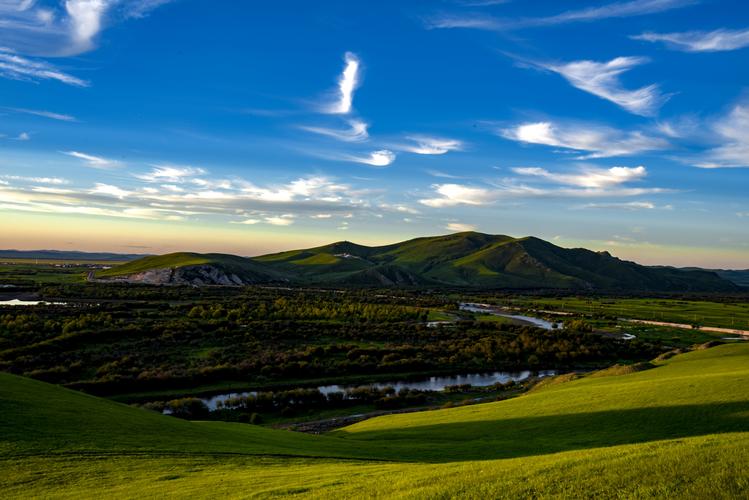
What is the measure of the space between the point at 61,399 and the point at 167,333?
58665 millimetres

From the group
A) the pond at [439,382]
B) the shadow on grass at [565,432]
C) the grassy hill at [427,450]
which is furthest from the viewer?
the pond at [439,382]

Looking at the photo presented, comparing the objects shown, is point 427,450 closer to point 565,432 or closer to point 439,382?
point 565,432

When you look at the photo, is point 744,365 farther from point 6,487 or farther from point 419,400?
point 6,487

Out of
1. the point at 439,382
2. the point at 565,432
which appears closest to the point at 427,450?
the point at 565,432

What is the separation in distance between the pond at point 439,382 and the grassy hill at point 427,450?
2203 centimetres

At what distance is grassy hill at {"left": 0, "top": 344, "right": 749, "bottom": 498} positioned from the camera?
11672 millimetres

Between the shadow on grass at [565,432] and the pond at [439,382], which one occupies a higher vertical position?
the shadow on grass at [565,432]

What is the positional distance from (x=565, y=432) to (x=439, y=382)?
1534 inches

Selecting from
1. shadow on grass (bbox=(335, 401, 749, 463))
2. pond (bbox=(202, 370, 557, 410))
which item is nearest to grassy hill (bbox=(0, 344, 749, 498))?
shadow on grass (bbox=(335, 401, 749, 463))

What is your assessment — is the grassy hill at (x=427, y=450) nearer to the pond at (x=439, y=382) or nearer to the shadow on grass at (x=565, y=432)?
the shadow on grass at (x=565, y=432)

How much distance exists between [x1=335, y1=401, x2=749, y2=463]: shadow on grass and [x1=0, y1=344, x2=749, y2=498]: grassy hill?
9 centimetres

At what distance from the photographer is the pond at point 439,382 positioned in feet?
171

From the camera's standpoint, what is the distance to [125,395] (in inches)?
1938

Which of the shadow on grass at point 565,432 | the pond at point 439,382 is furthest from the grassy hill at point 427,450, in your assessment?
the pond at point 439,382
